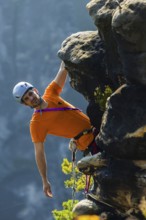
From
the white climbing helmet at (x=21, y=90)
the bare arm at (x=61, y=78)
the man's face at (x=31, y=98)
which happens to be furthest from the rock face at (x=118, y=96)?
the white climbing helmet at (x=21, y=90)

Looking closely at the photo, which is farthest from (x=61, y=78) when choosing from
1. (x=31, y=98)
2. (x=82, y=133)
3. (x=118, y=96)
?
(x=118, y=96)

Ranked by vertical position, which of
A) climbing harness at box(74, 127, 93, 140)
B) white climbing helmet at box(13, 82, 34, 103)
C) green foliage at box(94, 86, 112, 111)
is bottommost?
climbing harness at box(74, 127, 93, 140)

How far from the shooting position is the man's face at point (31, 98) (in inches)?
583

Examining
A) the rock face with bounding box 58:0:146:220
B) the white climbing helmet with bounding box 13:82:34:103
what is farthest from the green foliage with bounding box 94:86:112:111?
the white climbing helmet with bounding box 13:82:34:103

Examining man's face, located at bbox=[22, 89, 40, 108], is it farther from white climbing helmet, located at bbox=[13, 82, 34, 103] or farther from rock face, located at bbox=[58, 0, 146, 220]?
rock face, located at bbox=[58, 0, 146, 220]

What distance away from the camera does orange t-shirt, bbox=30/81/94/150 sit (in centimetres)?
1499

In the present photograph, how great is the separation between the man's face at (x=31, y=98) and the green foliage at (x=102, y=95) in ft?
11.1

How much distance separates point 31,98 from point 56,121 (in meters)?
1.12

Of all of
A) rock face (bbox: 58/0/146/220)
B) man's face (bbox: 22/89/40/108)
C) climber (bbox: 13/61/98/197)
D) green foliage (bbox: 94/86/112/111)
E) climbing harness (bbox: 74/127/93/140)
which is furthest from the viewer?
green foliage (bbox: 94/86/112/111)

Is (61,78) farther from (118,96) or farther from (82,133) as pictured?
(118,96)

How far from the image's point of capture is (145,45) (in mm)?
14180

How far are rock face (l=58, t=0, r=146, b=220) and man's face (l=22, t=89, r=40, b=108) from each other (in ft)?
8.31

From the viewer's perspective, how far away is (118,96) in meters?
15.4

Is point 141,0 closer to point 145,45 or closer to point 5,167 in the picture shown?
point 145,45
